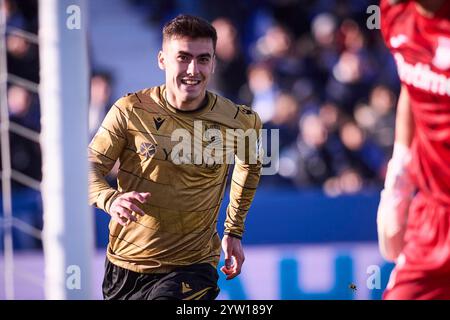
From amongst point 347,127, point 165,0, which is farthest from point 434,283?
point 165,0

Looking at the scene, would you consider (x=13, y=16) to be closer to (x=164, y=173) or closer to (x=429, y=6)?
(x=164, y=173)

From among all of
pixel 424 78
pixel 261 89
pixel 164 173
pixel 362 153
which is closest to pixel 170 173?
pixel 164 173

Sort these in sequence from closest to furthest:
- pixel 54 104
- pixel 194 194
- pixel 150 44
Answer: pixel 54 104 < pixel 194 194 < pixel 150 44

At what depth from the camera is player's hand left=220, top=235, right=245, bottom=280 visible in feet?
12.8

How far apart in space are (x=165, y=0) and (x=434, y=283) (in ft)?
13.0

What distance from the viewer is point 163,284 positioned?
12.4 feet

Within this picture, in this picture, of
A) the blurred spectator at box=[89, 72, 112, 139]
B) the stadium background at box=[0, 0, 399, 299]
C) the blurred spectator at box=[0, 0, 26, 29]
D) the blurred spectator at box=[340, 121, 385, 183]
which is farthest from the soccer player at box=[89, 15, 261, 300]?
the blurred spectator at box=[340, 121, 385, 183]

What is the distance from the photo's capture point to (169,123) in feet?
12.7

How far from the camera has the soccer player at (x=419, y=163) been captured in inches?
107

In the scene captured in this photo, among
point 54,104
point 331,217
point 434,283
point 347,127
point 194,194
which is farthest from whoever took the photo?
point 347,127

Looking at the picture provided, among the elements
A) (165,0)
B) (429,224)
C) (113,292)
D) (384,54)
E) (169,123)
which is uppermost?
(165,0)

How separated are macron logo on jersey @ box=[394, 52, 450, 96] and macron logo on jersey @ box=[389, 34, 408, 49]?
4 cm

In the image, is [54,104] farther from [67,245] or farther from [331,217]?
[331,217]

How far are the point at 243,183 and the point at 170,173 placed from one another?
16.2 inches
